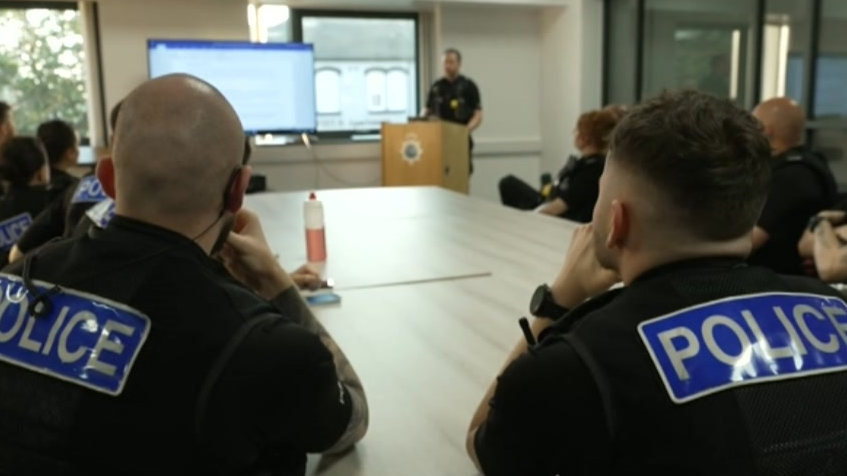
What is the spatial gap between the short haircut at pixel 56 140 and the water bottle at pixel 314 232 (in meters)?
1.32

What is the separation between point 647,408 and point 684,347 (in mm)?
75

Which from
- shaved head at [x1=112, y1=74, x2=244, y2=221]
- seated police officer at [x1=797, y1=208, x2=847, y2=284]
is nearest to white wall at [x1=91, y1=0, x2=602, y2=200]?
seated police officer at [x1=797, y1=208, x2=847, y2=284]

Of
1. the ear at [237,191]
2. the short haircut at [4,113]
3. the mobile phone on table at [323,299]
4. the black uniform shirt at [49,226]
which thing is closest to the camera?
the ear at [237,191]

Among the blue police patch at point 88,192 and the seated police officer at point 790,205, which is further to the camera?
the seated police officer at point 790,205

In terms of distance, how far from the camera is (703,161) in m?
0.84

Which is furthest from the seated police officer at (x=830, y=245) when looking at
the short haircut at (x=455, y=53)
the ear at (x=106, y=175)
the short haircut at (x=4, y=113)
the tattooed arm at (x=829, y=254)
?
the short haircut at (x=455, y=53)

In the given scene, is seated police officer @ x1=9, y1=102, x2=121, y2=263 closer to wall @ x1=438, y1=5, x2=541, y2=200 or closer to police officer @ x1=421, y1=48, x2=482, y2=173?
police officer @ x1=421, y1=48, x2=482, y2=173

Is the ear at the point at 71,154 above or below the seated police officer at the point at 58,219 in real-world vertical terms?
above

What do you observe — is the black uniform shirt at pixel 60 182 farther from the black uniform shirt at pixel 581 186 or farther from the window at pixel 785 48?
the window at pixel 785 48

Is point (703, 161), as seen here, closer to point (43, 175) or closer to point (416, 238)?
point (416, 238)

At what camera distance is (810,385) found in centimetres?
81

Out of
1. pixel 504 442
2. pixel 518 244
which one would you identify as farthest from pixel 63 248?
pixel 518 244

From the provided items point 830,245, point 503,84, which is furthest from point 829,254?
point 503,84

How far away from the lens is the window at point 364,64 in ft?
23.8
